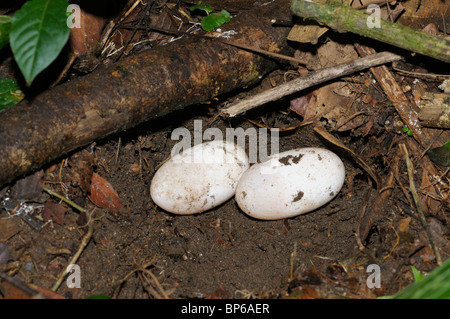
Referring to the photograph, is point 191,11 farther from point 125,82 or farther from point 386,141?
point 386,141

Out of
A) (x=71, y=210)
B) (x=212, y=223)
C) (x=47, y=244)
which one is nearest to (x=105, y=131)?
(x=71, y=210)

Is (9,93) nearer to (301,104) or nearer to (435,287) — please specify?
(301,104)

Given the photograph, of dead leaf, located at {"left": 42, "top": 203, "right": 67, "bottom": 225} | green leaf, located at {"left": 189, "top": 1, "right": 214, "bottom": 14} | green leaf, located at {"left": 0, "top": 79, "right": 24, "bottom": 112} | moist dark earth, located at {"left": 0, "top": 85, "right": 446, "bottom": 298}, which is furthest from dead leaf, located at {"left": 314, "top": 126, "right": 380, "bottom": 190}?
green leaf, located at {"left": 0, "top": 79, "right": 24, "bottom": 112}

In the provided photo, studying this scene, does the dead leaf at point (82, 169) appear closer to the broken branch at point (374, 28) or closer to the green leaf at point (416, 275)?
the broken branch at point (374, 28)

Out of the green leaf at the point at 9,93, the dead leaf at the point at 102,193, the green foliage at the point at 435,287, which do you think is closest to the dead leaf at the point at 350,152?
the green foliage at the point at 435,287

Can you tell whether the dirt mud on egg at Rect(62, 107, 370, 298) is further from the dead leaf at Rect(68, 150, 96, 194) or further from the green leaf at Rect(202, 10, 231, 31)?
the green leaf at Rect(202, 10, 231, 31)

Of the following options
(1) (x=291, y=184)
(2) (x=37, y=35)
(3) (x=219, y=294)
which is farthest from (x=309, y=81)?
(2) (x=37, y=35)
